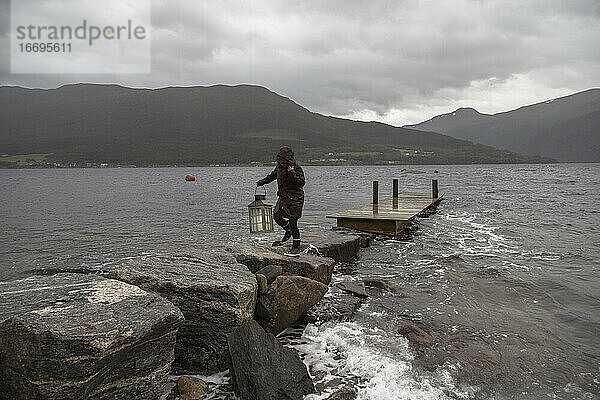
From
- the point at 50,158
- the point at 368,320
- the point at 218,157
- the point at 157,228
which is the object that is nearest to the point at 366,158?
the point at 218,157

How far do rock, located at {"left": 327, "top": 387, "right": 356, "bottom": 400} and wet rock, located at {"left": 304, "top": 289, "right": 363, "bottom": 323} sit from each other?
2.45 m

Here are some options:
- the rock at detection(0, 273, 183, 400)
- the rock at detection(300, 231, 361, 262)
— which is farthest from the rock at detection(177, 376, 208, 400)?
the rock at detection(300, 231, 361, 262)

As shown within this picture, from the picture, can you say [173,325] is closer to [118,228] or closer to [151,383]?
[151,383]

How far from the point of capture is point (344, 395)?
5.42m

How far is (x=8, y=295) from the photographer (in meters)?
4.98

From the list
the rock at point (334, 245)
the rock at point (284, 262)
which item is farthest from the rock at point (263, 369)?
the rock at point (334, 245)

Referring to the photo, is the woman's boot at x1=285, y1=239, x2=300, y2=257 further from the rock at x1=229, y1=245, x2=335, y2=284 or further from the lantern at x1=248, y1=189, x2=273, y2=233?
the lantern at x1=248, y1=189, x2=273, y2=233

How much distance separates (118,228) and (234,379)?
737 inches

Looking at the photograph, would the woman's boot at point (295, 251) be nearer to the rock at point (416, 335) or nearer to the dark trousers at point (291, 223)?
the dark trousers at point (291, 223)

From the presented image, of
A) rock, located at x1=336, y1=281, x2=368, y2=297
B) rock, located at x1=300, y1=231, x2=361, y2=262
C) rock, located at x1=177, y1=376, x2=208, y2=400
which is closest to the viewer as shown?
rock, located at x1=177, y1=376, x2=208, y2=400

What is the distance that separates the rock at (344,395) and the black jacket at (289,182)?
4.86 m

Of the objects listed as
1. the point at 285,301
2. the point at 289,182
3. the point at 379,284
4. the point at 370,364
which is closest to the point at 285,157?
the point at 289,182

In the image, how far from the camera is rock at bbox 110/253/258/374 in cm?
591

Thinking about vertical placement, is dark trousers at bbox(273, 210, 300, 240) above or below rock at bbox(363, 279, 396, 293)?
above
